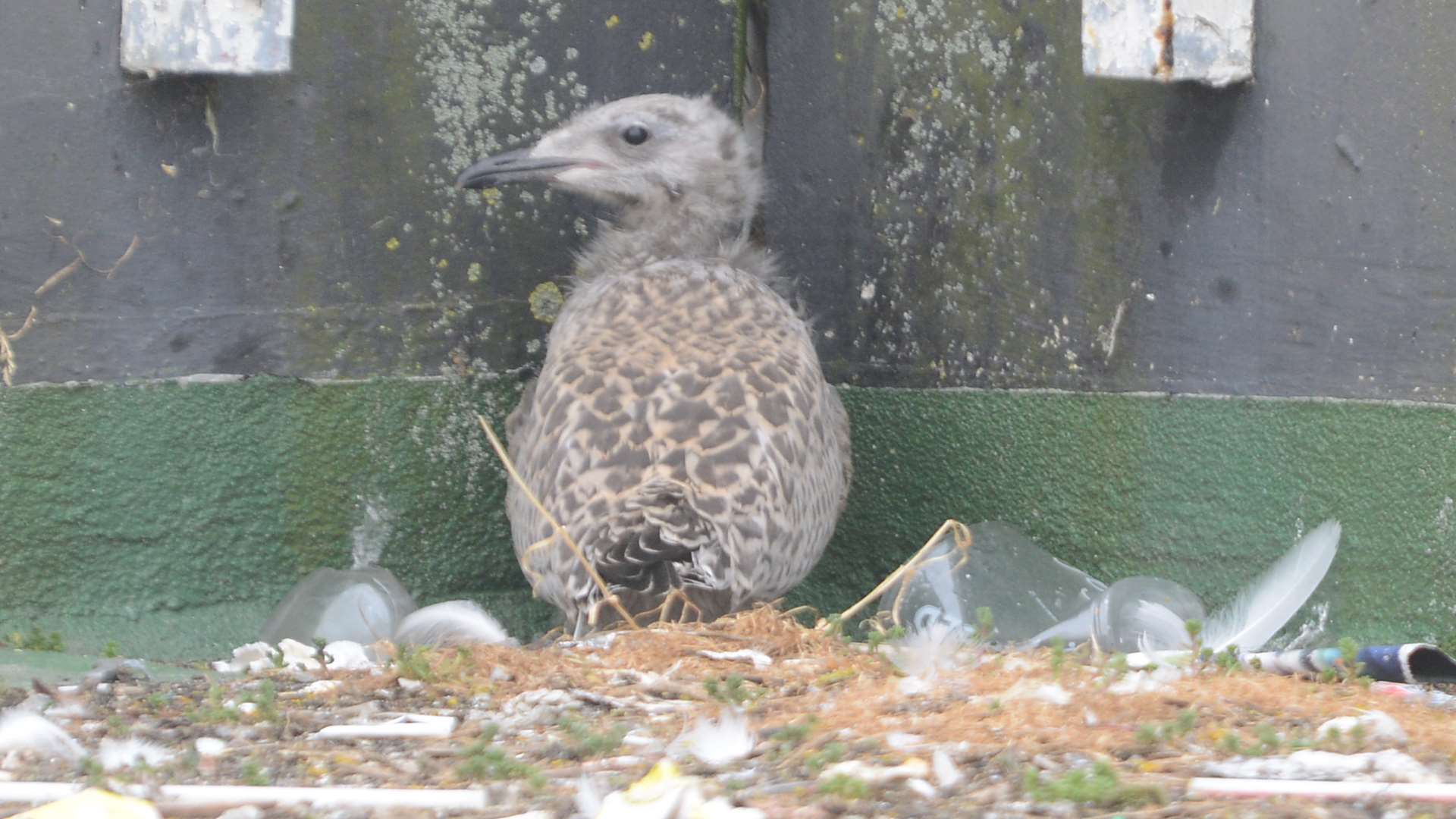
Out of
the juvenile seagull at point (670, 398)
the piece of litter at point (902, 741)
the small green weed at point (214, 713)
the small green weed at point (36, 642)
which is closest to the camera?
the piece of litter at point (902, 741)

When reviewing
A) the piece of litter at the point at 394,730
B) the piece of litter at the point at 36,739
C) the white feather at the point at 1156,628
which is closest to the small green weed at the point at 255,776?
the piece of litter at the point at 394,730

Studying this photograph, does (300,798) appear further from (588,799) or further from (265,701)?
(265,701)

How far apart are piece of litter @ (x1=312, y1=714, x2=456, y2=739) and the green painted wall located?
91.8 inches

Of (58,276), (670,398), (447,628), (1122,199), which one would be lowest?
(447,628)

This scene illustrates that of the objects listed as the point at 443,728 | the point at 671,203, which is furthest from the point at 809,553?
the point at 443,728

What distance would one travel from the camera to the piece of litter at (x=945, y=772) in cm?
290

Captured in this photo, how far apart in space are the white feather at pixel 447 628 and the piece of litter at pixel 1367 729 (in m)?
2.34

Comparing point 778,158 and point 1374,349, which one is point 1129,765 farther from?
point 778,158

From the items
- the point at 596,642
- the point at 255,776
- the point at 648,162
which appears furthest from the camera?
the point at 648,162

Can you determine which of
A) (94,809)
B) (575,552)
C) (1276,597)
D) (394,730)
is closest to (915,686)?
(394,730)

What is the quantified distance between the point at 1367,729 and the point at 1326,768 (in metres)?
0.33

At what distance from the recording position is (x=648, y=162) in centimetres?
571

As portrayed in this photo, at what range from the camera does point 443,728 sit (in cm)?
339

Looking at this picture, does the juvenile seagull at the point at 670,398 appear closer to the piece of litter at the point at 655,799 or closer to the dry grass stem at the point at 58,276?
the dry grass stem at the point at 58,276
